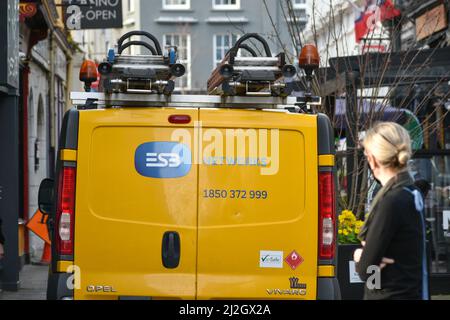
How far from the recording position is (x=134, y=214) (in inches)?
292

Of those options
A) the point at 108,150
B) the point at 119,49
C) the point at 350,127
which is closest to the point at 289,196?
the point at 108,150

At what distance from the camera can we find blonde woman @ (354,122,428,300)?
17.7ft

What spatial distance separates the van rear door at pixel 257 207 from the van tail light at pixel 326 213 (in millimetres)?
53

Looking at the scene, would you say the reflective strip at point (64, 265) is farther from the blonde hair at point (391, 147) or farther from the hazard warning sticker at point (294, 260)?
the blonde hair at point (391, 147)

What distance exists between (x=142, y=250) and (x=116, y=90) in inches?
48.0

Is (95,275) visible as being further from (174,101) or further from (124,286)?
(174,101)

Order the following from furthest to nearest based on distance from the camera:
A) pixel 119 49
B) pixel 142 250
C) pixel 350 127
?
pixel 350 127 < pixel 119 49 < pixel 142 250

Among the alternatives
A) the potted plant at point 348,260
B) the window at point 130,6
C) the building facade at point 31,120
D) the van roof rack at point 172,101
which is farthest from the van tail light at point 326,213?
the window at point 130,6

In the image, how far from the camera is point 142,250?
7441 mm

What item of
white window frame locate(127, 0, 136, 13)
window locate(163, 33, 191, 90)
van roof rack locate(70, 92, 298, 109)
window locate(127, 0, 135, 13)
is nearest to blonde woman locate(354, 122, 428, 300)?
van roof rack locate(70, 92, 298, 109)

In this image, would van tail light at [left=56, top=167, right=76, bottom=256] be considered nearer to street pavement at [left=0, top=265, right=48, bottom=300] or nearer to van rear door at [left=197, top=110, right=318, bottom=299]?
van rear door at [left=197, top=110, right=318, bottom=299]

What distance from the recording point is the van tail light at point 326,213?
24.9ft

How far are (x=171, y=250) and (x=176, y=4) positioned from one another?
54429 millimetres

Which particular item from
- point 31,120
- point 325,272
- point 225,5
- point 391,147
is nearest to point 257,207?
point 325,272
